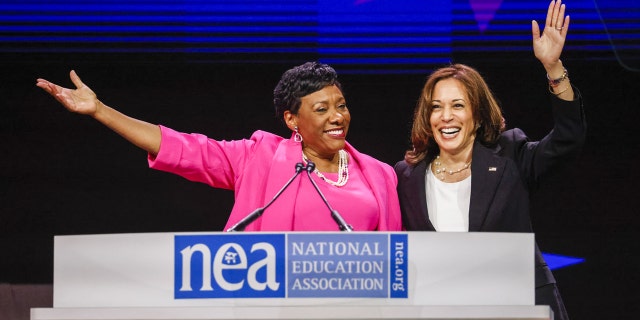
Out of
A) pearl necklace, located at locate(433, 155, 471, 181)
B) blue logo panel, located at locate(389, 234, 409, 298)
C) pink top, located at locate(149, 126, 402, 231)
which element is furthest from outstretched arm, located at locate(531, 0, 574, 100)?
blue logo panel, located at locate(389, 234, 409, 298)

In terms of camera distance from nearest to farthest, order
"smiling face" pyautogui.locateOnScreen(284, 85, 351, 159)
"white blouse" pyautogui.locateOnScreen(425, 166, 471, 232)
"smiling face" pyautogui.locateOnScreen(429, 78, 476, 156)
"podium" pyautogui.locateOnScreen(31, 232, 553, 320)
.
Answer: "podium" pyautogui.locateOnScreen(31, 232, 553, 320) < "white blouse" pyautogui.locateOnScreen(425, 166, 471, 232) < "smiling face" pyautogui.locateOnScreen(429, 78, 476, 156) < "smiling face" pyautogui.locateOnScreen(284, 85, 351, 159)

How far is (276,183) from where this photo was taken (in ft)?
8.92

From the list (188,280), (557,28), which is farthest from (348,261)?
(557,28)

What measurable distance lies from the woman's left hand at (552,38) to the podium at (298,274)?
2.90 ft

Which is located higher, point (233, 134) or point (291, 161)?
point (233, 134)

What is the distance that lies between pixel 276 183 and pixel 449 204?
21.9 inches

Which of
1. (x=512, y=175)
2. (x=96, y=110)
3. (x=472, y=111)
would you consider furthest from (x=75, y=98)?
(x=512, y=175)

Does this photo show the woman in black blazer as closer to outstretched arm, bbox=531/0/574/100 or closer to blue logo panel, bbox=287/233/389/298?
outstretched arm, bbox=531/0/574/100

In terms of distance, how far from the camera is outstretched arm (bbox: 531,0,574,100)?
2.53 meters

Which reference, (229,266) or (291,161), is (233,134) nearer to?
(291,161)

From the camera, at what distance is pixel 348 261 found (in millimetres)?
1835

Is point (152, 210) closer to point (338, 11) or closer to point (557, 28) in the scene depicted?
point (338, 11)

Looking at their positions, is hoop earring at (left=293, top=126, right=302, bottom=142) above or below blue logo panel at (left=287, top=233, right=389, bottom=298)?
above

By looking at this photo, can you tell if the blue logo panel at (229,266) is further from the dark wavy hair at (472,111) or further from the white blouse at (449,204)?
the dark wavy hair at (472,111)
